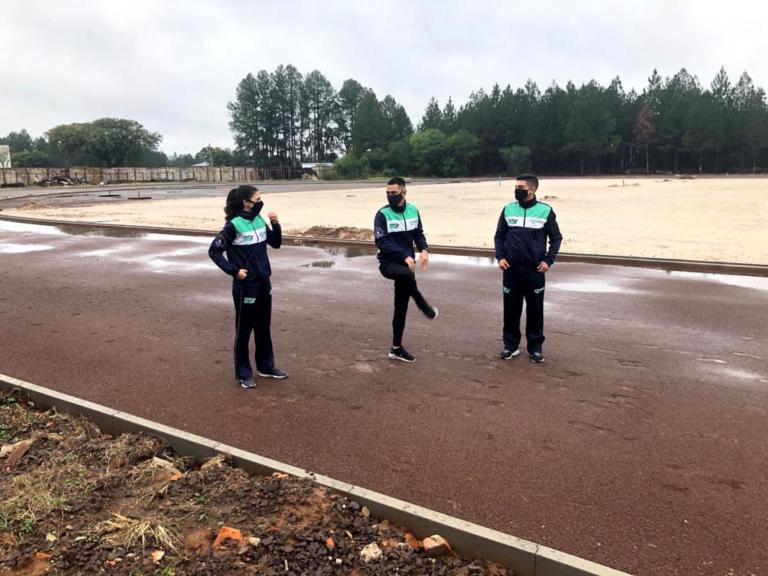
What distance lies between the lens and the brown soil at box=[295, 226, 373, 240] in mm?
16386

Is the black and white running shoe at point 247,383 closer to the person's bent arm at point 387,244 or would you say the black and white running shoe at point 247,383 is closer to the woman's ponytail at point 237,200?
the woman's ponytail at point 237,200

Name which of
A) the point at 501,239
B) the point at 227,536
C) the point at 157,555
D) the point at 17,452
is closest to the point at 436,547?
the point at 227,536

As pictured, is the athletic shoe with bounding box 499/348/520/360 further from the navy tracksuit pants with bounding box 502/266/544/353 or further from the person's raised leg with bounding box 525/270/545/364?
the person's raised leg with bounding box 525/270/545/364

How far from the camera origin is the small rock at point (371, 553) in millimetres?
2908

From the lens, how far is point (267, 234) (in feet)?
17.6

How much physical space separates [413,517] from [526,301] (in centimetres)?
332

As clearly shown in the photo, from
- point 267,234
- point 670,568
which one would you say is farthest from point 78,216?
point 670,568

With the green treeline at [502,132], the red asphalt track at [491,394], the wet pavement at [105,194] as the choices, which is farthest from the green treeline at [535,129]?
the red asphalt track at [491,394]

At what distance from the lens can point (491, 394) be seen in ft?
17.0

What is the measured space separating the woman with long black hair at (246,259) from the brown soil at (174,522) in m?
1.50

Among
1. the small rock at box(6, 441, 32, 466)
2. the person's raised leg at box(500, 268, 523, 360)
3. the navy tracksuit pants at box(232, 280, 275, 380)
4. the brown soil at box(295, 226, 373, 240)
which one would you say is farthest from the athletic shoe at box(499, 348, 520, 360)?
the brown soil at box(295, 226, 373, 240)

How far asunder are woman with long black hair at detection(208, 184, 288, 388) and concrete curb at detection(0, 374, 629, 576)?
121 cm

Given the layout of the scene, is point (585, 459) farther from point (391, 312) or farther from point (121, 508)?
point (391, 312)

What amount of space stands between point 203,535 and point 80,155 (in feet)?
380
